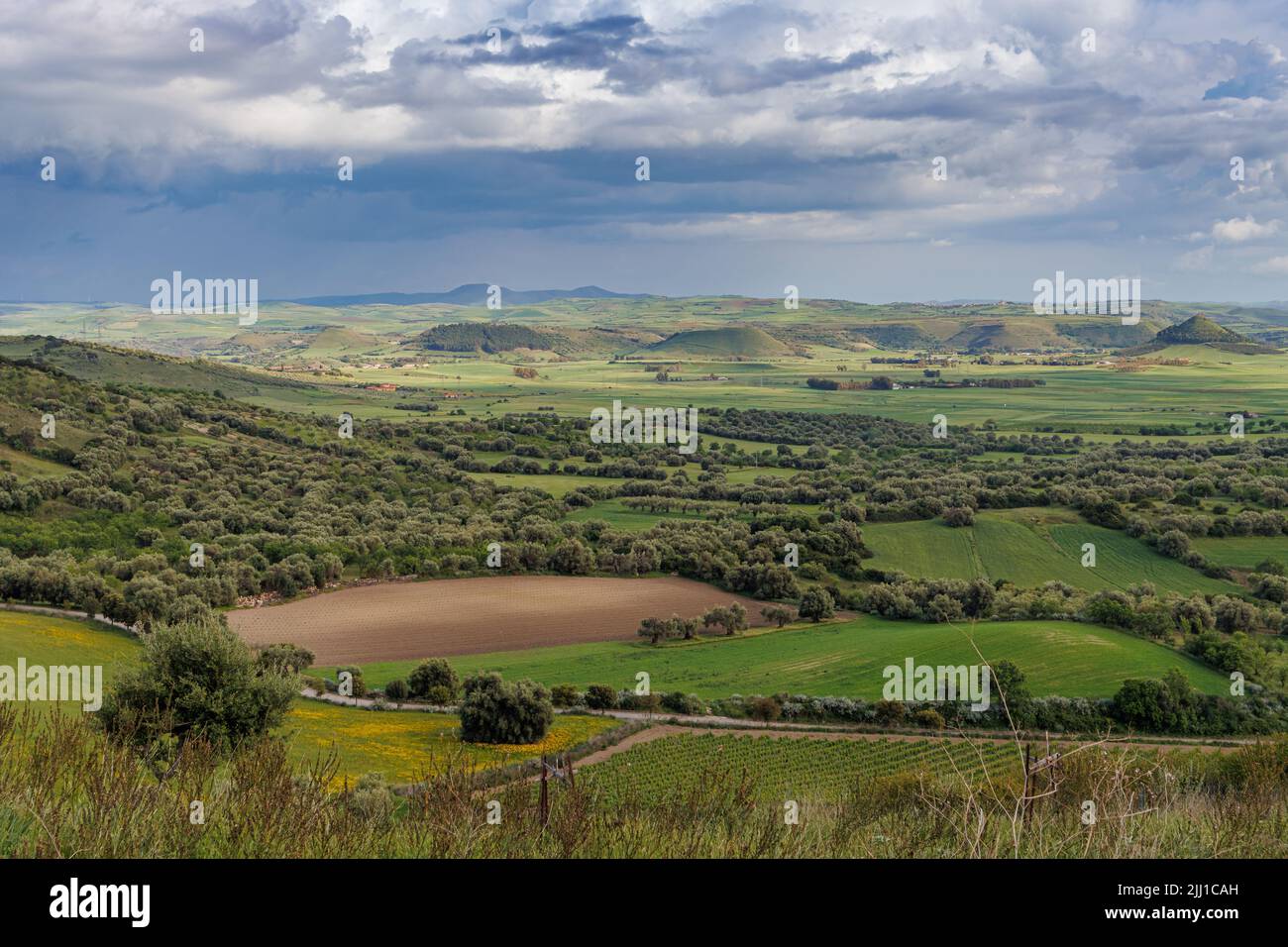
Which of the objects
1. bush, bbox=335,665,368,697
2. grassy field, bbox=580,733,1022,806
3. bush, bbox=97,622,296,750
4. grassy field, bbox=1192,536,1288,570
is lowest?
grassy field, bbox=580,733,1022,806

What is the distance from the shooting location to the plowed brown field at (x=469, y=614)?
45.6 metres

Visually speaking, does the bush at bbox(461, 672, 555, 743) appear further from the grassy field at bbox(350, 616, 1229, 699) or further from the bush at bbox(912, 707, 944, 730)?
the bush at bbox(912, 707, 944, 730)

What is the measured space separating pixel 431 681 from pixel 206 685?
17.0 m

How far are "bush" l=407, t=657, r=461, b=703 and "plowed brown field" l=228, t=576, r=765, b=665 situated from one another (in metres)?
5.38

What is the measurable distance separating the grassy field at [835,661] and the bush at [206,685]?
17663mm

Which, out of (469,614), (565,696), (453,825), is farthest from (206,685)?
(469,614)

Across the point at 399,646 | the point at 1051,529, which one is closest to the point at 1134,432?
the point at 1051,529

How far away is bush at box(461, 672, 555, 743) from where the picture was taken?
1267 inches

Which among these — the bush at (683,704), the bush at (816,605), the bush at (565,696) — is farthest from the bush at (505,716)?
the bush at (816,605)

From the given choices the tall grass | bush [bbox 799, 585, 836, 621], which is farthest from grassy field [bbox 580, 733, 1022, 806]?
the tall grass

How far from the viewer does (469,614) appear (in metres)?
51.3

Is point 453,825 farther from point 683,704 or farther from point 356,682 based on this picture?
point 356,682

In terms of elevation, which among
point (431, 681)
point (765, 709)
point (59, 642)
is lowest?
point (765, 709)
